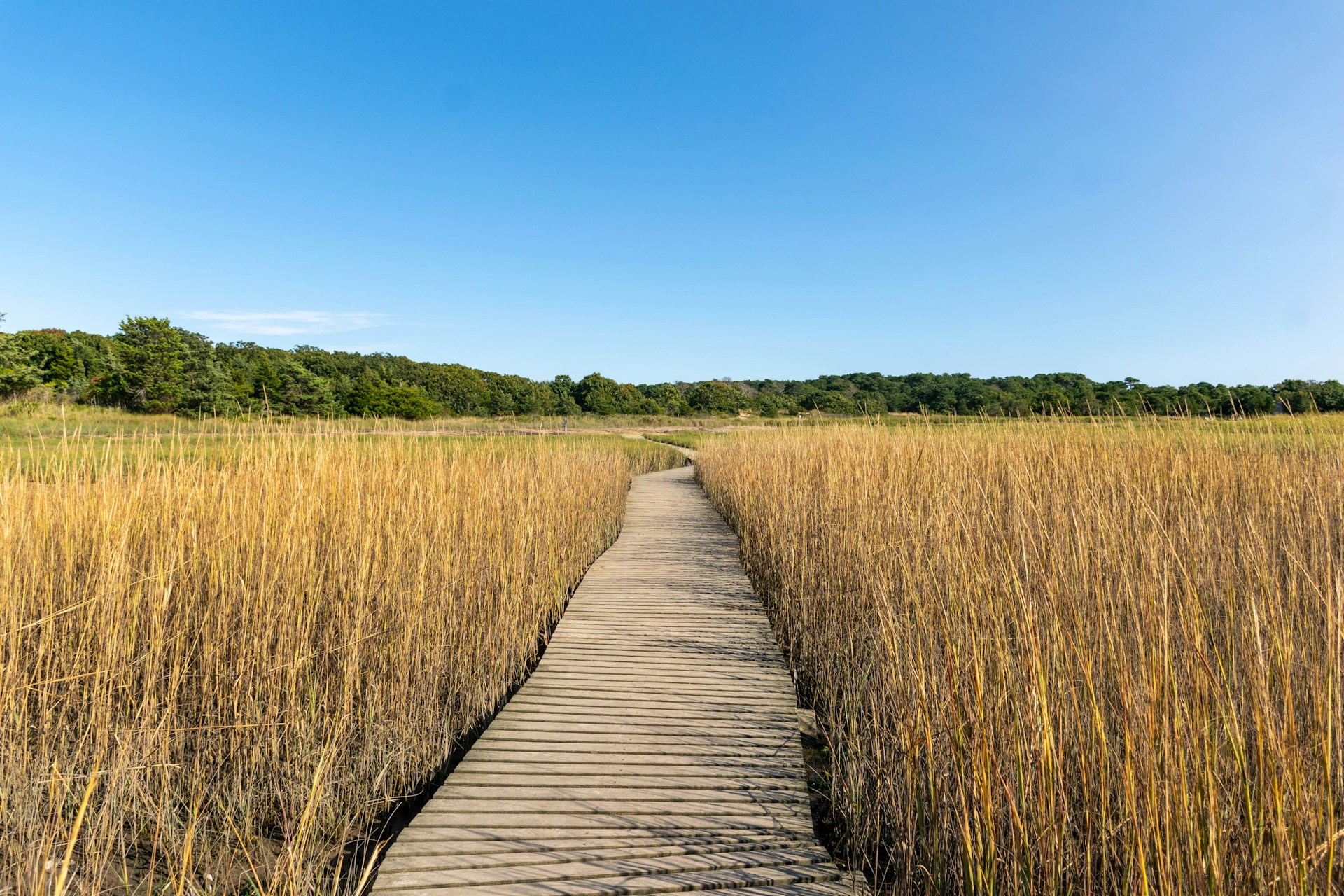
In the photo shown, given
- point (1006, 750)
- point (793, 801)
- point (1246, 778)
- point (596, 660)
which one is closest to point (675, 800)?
point (793, 801)

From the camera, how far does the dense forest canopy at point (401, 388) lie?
512 inches

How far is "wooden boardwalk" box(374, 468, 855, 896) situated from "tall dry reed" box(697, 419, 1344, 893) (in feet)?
0.91

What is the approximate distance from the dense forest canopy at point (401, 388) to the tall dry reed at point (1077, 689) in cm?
356

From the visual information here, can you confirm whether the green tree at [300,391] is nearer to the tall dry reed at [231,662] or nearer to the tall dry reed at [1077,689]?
the tall dry reed at [231,662]

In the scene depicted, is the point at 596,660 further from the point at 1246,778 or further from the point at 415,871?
the point at 1246,778

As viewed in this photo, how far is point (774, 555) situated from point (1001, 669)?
318 centimetres

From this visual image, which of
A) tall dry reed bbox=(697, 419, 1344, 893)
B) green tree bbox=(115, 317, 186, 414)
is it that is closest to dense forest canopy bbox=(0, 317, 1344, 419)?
green tree bbox=(115, 317, 186, 414)

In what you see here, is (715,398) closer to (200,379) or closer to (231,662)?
(200,379)

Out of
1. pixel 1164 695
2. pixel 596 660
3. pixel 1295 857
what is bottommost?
pixel 596 660

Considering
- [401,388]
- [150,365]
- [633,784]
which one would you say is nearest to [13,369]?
[150,365]

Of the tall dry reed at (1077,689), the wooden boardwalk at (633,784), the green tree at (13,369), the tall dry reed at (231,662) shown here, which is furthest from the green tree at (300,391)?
the tall dry reed at (1077,689)

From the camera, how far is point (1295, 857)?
3.43ft

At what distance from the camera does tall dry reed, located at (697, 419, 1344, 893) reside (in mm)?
1134

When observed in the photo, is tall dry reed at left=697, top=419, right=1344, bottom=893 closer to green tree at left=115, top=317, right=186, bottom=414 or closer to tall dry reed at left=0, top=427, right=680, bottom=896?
tall dry reed at left=0, top=427, right=680, bottom=896
